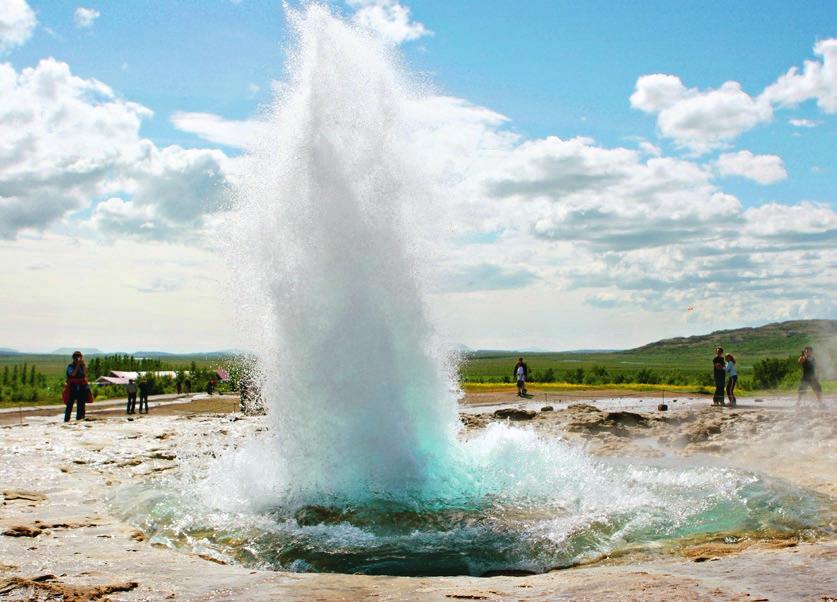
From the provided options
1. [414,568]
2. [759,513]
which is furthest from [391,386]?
[759,513]

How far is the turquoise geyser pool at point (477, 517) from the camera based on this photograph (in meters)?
6.07

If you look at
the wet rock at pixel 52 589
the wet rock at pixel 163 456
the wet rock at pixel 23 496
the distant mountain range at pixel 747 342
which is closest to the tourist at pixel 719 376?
the wet rock at pixel 163 456

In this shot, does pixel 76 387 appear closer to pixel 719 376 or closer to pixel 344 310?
pixel 344 310

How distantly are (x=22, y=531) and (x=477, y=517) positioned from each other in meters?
4.12

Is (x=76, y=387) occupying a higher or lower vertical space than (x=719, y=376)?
lower

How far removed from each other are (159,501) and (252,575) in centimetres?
348

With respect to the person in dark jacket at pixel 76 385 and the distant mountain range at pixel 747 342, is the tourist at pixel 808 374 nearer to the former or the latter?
the person in dark jacket at pixel 76 385

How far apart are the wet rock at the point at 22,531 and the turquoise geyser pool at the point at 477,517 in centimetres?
98

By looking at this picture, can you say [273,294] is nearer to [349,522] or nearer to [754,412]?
[349,522]

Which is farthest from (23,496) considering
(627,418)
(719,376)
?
(719,376)

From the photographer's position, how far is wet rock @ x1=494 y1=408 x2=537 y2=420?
17188mm

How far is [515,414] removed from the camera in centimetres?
1767

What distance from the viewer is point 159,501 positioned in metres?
7.99

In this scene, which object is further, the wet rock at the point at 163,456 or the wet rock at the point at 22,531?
the wet rock at the point at 163,456
